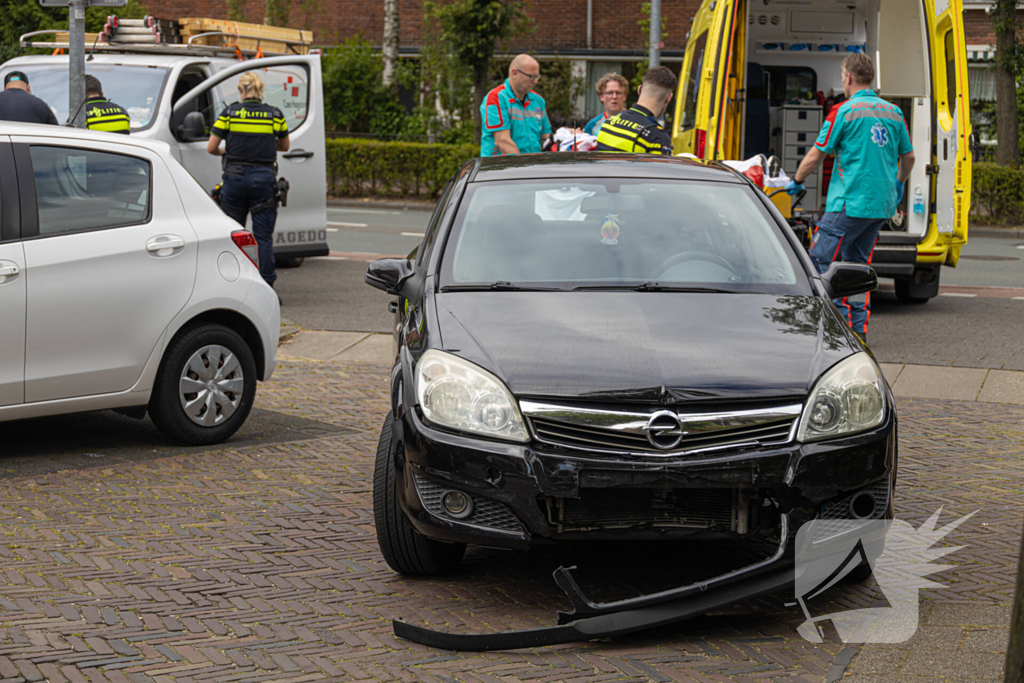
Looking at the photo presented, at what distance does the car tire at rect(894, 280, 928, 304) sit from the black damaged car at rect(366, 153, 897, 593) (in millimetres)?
7083

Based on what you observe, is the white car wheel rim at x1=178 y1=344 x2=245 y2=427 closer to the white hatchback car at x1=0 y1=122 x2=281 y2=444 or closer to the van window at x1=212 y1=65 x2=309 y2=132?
the white hatchback car at x1=0 y1=122 x2=281 y2=444

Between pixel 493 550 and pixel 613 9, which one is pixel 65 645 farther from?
pixel 613 9

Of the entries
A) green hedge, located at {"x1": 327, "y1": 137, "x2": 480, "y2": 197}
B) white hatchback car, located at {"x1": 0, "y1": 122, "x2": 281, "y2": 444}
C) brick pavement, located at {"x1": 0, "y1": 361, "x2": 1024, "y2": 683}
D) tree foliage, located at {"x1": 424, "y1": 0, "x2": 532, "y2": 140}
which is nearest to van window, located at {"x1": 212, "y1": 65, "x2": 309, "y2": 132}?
white hatchback car, located at {"x1": 0, "y1": 122, "x2": 281, "y2": 444}

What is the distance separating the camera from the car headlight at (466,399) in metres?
4.12

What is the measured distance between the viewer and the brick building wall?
31.9 m

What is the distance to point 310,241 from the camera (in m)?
12.3

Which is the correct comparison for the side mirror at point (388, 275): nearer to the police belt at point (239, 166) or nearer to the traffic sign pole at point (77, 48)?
the traffic sign pole at point (77, 48)

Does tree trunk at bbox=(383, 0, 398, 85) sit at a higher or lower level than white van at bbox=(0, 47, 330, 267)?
higher

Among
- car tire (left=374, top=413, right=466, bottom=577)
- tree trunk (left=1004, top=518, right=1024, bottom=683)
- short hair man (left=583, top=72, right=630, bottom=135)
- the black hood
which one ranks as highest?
short hair man (left=583, top=72, right=630, bottom=135)

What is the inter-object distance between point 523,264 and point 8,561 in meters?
2.30

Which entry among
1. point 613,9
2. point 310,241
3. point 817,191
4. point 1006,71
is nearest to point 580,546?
point 310,241

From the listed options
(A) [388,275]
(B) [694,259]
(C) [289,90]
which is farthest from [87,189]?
(C) [289,90]

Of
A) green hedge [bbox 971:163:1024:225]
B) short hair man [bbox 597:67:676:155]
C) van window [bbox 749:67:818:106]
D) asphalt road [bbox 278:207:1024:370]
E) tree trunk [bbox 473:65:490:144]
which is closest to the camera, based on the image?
short hair man [bbox 597:67:676:155]

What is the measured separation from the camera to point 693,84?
1267 centimetres
